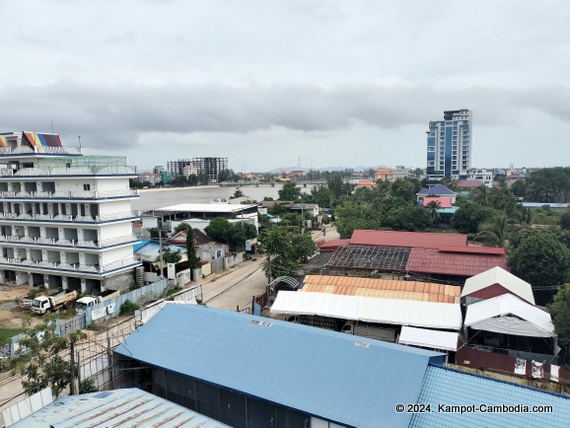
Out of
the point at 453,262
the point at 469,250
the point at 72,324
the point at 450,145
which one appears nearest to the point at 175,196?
the point at 450,145

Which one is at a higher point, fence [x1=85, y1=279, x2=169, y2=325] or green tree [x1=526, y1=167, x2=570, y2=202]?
green tree [x1=526, y1=167, x2=570, y2=202]

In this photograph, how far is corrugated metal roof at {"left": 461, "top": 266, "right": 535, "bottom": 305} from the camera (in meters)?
19.5

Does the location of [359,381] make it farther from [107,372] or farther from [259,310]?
[259,310]

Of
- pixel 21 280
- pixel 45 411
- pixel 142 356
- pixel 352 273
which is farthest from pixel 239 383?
pixel 21 280

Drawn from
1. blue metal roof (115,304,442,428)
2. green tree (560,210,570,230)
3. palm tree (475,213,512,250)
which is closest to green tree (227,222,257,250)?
palm tree (475,213,512,250)

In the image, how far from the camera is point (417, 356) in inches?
449

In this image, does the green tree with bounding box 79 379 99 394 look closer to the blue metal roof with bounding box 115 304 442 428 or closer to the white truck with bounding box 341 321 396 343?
the blue metal roof with bounding box 115 304 442 428

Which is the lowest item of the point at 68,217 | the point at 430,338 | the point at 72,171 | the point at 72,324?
the point at 72,324

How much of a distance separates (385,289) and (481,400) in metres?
10.9

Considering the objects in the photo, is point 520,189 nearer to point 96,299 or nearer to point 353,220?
point 353,220

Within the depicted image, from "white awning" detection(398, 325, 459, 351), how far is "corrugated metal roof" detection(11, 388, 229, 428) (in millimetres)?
8983

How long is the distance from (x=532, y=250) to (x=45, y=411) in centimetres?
2413

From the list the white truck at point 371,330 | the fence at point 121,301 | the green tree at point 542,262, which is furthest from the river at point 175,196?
the green tree at point 542,262

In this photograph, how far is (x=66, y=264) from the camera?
25734 millimetres
